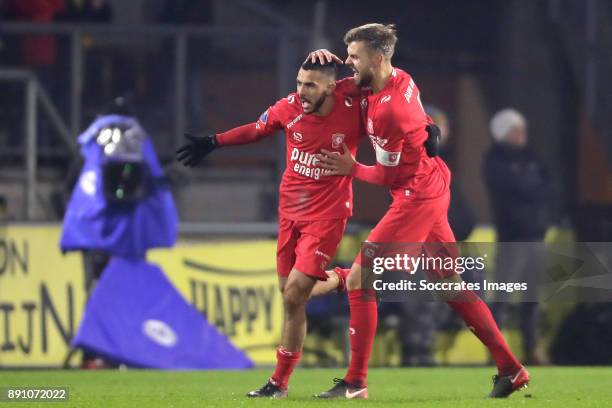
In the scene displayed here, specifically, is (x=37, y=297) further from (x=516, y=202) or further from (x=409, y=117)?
(x=409, y=117)

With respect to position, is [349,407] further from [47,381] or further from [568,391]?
[47,381]

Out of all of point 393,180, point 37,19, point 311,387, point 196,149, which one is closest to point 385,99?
point 393,180

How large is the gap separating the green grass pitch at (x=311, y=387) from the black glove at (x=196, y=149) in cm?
145

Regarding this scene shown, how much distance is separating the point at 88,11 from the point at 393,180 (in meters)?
8.27

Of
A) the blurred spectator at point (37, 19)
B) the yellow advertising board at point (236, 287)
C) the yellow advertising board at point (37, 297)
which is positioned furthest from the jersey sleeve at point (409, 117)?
the blurred spectator at point (37, 19)

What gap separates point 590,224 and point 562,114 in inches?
150

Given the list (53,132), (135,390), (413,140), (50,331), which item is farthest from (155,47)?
(413,140)

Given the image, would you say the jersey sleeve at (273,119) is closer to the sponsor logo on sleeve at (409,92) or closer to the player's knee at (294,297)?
the sponsor logo on sleeve at (409,92)

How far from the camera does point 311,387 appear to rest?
12.6 meters

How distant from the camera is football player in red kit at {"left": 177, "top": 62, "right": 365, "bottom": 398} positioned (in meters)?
11.0

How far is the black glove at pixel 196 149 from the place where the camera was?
36.4ft

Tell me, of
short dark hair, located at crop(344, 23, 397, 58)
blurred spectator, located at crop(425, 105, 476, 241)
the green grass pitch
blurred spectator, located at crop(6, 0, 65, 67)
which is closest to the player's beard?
short dark hair, located at crop(344, 23, 397, 58)

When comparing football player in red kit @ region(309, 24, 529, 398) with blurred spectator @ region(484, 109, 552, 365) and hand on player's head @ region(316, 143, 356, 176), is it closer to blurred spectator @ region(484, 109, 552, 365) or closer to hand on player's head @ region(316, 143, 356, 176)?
hand on player's head @ region(316, 143, 356, 176)

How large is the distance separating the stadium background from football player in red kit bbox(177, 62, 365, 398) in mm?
4298
